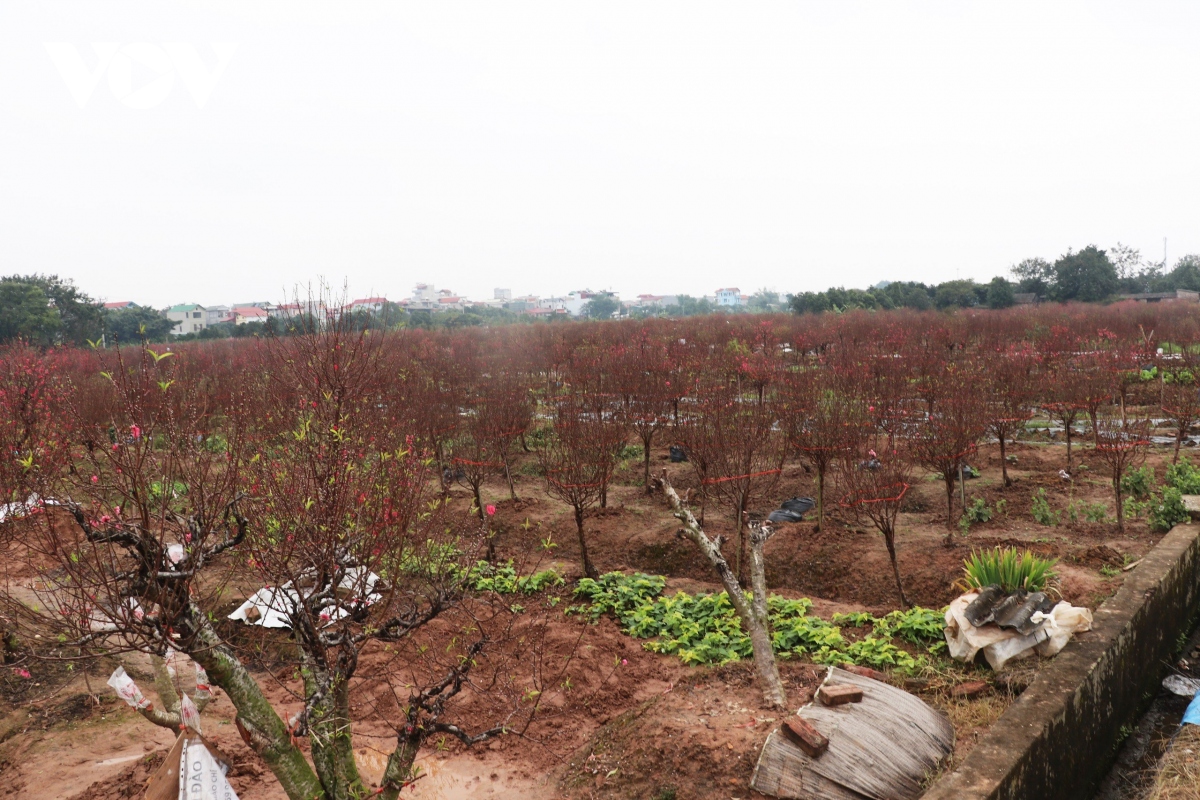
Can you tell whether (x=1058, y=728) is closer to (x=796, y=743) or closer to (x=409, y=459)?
(x=796, y=743)

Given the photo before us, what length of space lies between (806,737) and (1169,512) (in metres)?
7.60

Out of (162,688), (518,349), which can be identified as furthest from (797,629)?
(518,349)

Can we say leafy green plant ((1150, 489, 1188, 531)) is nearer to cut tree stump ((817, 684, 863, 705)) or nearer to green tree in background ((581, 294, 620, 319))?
cut tree stump ((817, 684, 863, 705))

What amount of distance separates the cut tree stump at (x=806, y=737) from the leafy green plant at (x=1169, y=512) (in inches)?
290

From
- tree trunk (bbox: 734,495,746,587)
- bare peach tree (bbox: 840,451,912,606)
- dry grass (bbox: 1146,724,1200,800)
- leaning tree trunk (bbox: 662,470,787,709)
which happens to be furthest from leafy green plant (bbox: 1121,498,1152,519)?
leaning tree trunk (bbox: 662,470,787,709)

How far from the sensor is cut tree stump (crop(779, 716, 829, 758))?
14.4 feet

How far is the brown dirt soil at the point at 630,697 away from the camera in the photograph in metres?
5.07

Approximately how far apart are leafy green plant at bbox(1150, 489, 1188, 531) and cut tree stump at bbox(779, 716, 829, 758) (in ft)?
24.1

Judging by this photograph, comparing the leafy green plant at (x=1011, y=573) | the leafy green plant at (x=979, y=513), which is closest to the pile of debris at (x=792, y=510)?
the leafy green plant at (x=979, y=513)

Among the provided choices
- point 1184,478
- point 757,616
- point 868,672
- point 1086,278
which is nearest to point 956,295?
point 1086,278

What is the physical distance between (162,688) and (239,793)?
930 mm

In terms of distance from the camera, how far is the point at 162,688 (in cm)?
524

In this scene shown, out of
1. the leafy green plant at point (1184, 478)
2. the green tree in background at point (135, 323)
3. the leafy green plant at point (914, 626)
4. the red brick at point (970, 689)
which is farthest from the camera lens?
the green tree in background at point (135, 323)

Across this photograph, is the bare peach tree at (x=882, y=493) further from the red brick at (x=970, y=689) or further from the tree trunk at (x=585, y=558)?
the tree trunk at (x=585, y=558)
